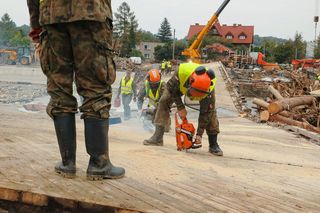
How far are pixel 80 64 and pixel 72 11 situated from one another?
35 centimetres

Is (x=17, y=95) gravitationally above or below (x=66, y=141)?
below

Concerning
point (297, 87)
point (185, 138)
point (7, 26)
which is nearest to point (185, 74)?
point (185, 138)

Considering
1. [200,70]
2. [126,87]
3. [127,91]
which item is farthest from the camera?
[126,87]

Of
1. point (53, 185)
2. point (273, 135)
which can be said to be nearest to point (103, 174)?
point (53, 185)

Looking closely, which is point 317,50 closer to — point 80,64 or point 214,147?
point 214,147

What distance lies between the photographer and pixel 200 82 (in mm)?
4988

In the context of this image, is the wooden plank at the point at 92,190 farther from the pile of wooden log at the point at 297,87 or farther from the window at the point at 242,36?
the window at the point at 242,36

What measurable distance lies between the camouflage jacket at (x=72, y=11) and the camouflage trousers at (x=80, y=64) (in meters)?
0.05

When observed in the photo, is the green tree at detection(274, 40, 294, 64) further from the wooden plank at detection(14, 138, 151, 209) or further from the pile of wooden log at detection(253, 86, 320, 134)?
the wooden plank at detection(14, 138, 151, 209)

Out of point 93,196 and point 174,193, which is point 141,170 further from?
point 93,196

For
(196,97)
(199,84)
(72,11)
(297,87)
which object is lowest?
(297,87)

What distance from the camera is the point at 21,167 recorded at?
3.01 metres

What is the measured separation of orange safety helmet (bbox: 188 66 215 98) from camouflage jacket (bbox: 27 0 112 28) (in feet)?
7.67

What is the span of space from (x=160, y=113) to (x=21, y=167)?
10.4 ft
